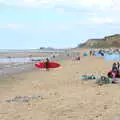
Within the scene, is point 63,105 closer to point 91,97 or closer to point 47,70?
point 91,97

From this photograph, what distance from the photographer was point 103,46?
14412cm

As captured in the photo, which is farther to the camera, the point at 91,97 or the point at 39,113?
the point at 91,97

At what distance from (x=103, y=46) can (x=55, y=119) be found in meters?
137

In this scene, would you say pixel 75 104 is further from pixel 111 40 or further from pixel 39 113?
pixel 111 40

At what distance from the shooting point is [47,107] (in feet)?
33.4

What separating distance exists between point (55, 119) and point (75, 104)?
2.12 m

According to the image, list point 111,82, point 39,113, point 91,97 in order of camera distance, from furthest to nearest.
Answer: point 111,82, point 91,97, point 39,113

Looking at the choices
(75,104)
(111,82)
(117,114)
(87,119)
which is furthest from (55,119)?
(111,82)

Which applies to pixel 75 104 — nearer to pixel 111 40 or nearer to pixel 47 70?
pixel 47 70

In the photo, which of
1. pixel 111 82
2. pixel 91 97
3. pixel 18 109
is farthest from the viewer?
pixel 111 82

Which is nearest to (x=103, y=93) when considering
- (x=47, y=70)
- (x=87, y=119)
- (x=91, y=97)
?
(x=91, y=97)

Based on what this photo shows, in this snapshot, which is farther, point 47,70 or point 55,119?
point 47,70

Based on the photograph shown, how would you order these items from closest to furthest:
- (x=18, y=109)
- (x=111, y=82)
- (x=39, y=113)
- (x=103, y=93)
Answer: (x=39, y=113), (x=18, y=109), (x=103, y=93), (x=111, y=82)

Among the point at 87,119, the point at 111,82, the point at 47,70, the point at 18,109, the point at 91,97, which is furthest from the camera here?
the point at 47,70
